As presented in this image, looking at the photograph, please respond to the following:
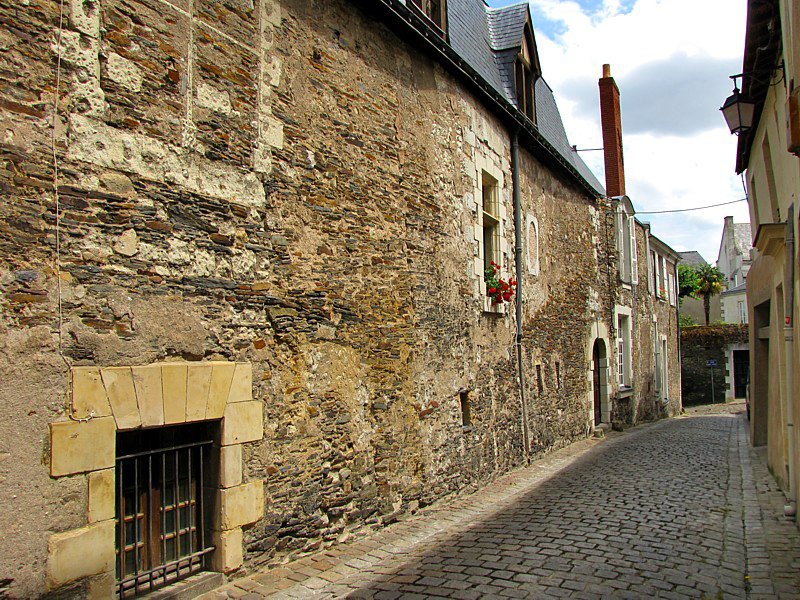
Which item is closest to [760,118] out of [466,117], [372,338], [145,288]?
[466,117]

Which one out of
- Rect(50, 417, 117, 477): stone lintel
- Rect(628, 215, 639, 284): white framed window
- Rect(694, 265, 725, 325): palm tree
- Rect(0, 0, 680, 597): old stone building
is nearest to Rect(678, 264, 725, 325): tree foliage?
Rect(694, 265, 725, 325): palm tree

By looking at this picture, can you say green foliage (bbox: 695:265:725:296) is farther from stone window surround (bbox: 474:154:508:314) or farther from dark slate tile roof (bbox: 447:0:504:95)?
stone window surround (bbox: 474:154:508:314)

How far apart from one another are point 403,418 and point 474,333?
2211mm

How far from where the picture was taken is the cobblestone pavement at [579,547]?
452 cm

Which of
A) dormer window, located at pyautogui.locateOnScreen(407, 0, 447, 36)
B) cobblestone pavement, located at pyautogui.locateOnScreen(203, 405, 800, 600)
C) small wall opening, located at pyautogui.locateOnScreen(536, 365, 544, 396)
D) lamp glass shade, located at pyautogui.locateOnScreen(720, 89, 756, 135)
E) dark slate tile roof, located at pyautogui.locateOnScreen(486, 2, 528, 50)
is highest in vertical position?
dark slate tile roof, located at pyautogui.locateOnScreen(486, 2, 528, 50)

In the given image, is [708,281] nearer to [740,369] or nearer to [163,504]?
[740,369]

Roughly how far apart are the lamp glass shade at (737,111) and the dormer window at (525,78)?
4276 mm

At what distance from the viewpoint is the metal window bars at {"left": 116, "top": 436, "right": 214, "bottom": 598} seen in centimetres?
412

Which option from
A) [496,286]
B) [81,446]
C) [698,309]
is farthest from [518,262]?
→ [698,309]

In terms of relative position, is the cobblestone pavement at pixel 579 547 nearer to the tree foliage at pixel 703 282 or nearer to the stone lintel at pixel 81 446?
the stone lintel at pixel 81 446

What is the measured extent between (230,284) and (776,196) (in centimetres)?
705

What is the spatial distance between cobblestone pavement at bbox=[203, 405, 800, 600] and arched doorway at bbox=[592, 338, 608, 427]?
235 inches

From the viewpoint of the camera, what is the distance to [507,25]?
1102cm

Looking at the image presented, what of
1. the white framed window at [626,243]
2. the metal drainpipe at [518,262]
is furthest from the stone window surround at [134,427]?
the white framed window at [626,243]
